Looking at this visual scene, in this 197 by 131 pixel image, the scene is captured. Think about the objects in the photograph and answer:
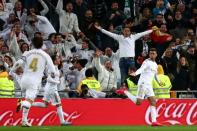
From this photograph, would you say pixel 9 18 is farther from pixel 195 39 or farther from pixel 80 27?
pixel 195 39

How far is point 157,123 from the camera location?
73.4 feet

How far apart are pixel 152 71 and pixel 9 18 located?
6.27 metres

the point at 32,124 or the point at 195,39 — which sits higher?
the point at 195,39

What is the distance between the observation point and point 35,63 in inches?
814

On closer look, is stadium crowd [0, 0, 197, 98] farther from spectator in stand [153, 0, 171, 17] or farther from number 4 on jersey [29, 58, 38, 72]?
number 4 on jersey [29, 58, 38, 72]

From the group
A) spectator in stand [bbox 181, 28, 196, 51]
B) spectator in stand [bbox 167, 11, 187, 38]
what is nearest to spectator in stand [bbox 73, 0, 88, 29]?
spectator in stand [bbox 167, 11, 187, 38]

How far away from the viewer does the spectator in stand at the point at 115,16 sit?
2759 cm

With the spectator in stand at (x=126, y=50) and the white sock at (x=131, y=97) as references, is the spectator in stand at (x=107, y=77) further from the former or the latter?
the white sock at (x=131, y=97)

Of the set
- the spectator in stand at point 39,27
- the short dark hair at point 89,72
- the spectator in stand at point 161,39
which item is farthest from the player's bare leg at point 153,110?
the spectator in stand at point 39,27

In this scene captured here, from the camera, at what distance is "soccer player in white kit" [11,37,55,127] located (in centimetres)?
2050

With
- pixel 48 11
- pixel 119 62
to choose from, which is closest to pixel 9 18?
pixel 48 11

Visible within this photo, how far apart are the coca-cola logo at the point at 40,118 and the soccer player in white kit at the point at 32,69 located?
243 centimetres

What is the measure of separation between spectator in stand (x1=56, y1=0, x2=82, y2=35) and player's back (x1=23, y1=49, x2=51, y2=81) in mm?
6466

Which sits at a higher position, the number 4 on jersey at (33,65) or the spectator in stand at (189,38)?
the spectator in stand at (189,38)
